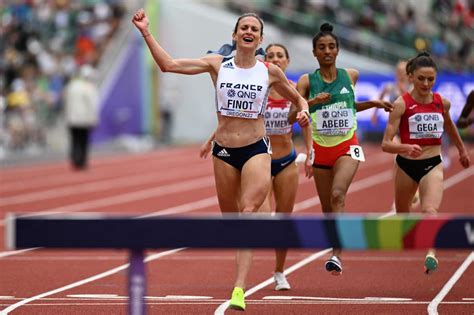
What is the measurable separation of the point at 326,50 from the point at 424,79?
88 centimetres

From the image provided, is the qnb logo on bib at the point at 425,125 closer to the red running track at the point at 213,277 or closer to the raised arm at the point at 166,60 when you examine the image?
the red running track at the point at 213,277

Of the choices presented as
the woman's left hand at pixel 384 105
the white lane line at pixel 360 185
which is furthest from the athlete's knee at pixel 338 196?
the white lane line at pixel 360 185

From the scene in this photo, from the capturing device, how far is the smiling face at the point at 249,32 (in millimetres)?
9469

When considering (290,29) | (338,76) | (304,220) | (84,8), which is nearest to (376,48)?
(290,29)

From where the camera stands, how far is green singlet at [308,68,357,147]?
10930 millimetres

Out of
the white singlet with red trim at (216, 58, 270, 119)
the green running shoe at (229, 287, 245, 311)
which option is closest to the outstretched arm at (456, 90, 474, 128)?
the white singlet with red trim at (216, 58, 270, 119)

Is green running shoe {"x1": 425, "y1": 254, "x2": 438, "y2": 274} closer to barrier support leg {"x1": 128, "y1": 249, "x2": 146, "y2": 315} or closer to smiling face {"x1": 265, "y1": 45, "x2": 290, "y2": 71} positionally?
smiling face {"x1": 265, "y1": 45, "x2": 290, "y2": 71}

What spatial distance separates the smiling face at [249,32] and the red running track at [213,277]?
1.99 metres

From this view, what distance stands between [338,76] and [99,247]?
16.9ft

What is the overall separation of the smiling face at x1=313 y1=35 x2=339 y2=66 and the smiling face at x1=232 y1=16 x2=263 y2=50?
145 centimetres

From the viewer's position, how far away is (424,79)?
1073cm

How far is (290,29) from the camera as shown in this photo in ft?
114

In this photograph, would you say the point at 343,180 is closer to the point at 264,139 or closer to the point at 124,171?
the point at 264,139

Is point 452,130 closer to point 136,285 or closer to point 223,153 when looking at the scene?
point 223,153
